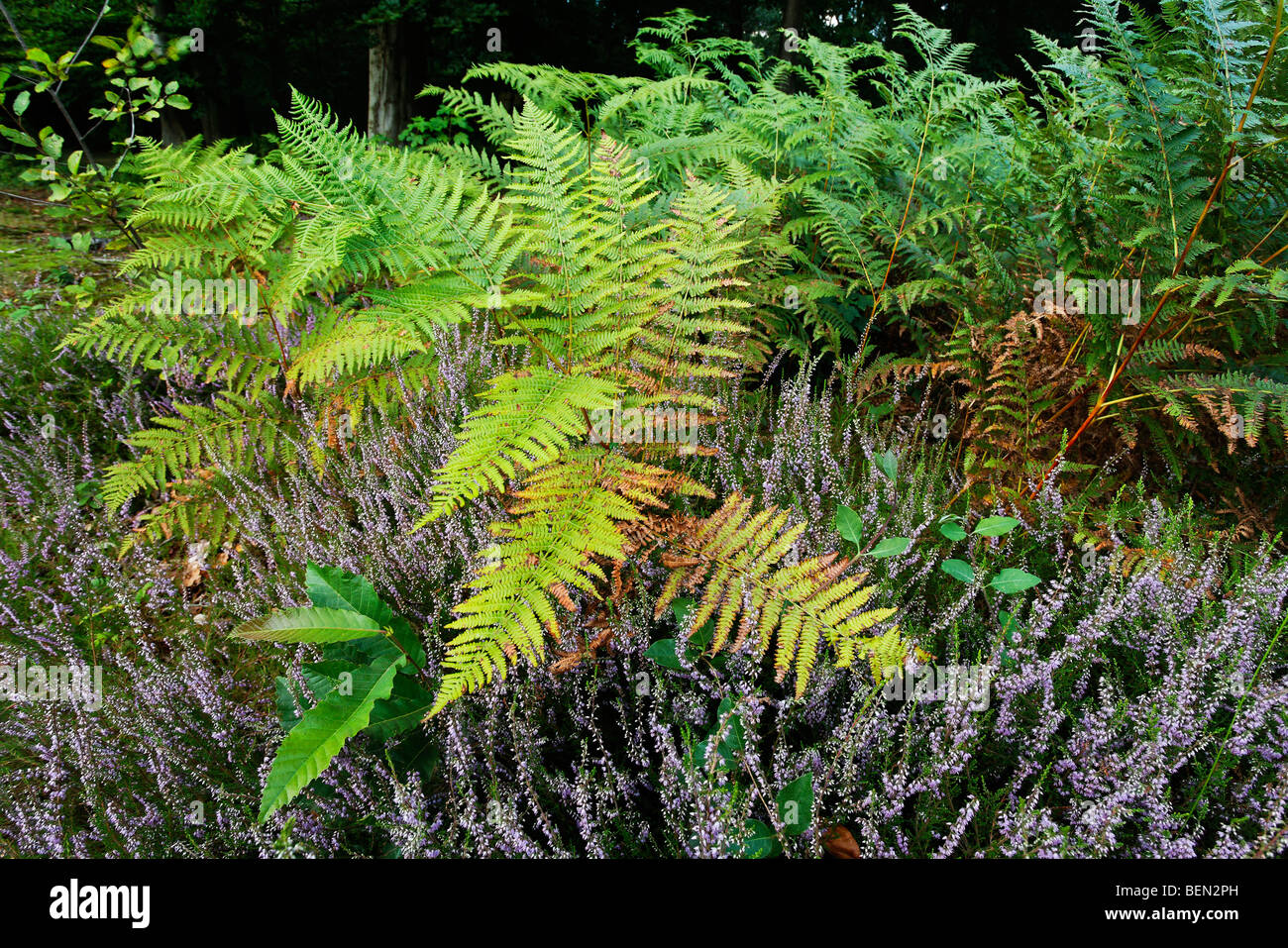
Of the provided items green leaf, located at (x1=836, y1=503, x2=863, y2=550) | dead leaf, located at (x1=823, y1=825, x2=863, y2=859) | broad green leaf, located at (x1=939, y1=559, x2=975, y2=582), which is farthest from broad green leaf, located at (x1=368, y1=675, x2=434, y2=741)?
broad green leaf, located at (x1=939, y1=559, x2=975, y2=582)

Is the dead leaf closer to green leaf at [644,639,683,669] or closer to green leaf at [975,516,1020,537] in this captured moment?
green leaf at [644,639,683,669]

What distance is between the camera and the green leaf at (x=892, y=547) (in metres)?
1.77

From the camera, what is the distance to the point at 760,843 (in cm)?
137

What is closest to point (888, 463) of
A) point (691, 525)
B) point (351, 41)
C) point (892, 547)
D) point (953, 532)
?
point (953, 532)

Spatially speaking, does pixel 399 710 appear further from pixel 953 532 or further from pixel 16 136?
pixel 16 136

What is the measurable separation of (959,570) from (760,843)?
0.87 meters

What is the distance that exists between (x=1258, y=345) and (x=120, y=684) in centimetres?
362

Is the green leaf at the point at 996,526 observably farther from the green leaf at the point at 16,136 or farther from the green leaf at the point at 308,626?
the green leaf at the point at 16,136

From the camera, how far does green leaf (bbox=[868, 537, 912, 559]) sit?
177 cm

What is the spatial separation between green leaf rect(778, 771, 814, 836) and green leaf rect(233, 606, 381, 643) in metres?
0.97

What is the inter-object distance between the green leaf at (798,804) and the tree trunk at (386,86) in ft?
23.1

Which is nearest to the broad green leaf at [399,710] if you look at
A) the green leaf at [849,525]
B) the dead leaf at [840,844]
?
the dead leaf at [840,844]

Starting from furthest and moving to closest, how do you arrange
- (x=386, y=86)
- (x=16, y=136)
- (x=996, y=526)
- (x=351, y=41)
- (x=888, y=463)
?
(x=351, y=41), (x=386, y=86), (x=16, y=136), (x=888, y=463), (x=996, y=526)

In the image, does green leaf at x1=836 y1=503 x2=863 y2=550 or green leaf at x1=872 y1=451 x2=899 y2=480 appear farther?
green leaf at x1=872 y1=451 x2=899 y2=480
